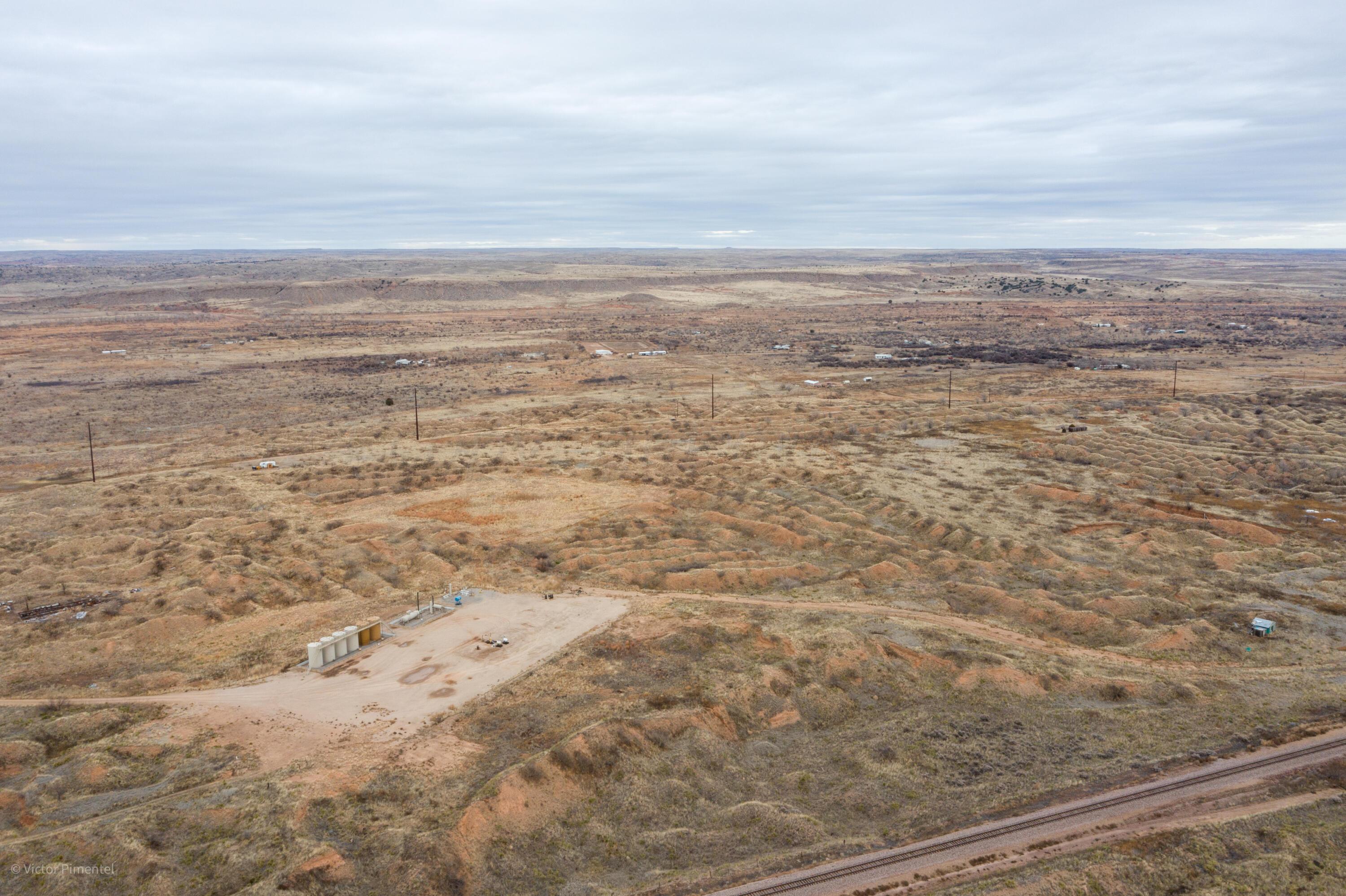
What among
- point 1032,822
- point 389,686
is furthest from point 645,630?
point 1032,822

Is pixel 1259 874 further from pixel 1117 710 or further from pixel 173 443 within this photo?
→ pixel 173 443

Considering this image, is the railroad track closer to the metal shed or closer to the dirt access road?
the metal shed

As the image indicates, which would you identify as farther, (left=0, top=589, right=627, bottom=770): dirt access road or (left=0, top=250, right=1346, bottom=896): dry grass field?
(left=0, top=589, right=627, bottom=770): dirt access road

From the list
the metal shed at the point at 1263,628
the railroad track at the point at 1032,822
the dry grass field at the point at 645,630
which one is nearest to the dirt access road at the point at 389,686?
the dry grass field at the point at 645,630

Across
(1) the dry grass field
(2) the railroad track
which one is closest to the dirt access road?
(1) the dry grass field

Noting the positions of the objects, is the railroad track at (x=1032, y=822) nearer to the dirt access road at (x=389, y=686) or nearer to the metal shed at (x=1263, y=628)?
the metal shed at (x=1263, y=628)

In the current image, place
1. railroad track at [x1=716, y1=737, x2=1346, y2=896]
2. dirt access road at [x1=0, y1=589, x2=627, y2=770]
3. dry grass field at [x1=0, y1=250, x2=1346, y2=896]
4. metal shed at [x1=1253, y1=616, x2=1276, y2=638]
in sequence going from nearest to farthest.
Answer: railroad track at [x1=716, y1=737, x2=1346, y2=896]
dry grass field at [x1=0, y1=250, x2=1346, y2=896]
dirt access road at [x1=0, y1=589, x2=627, y2=770]
metal shed at [x1=1253, y1=616, x2=1276, y2=638]

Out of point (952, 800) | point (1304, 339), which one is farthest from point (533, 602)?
point (1304, 339)
